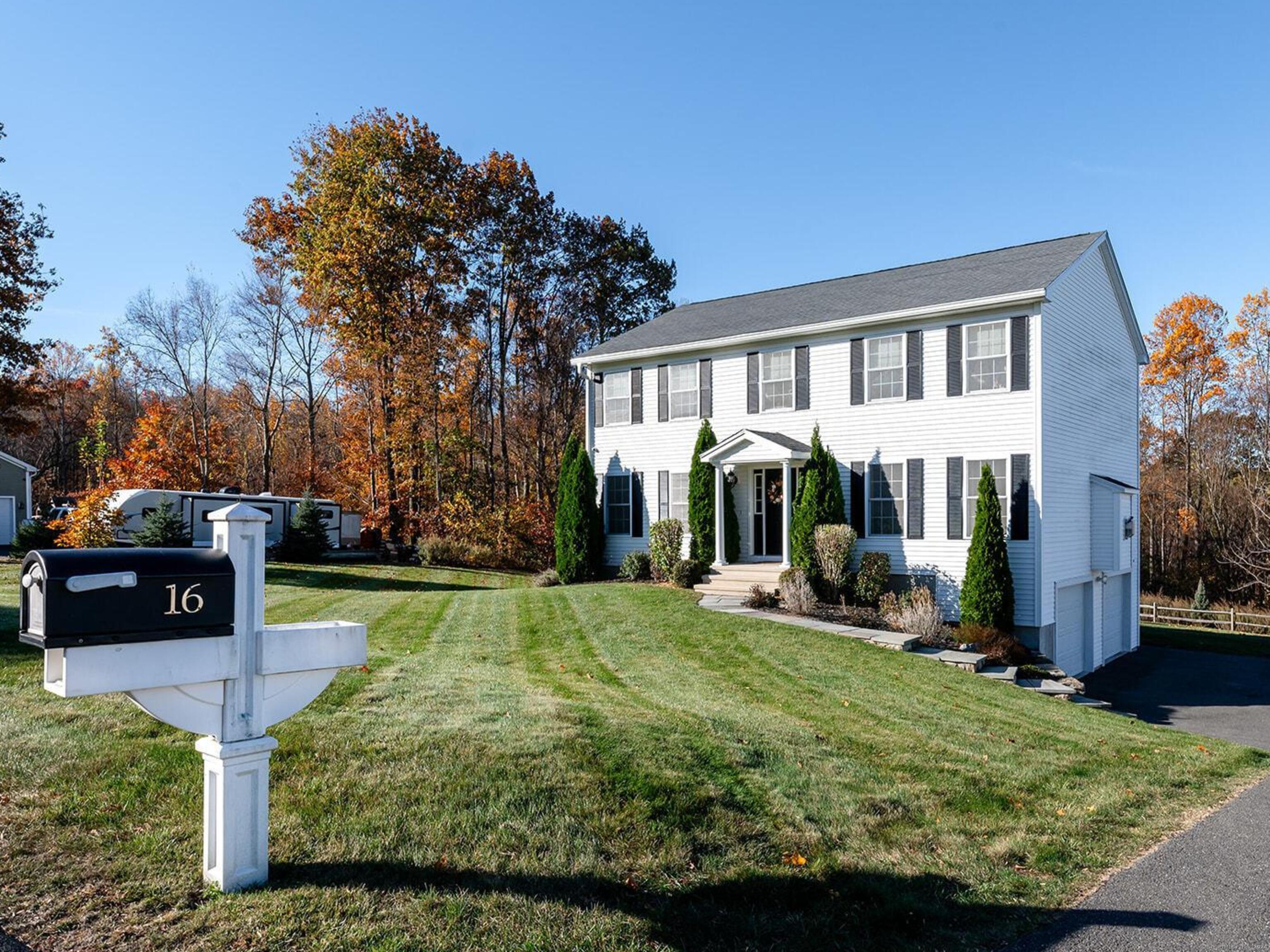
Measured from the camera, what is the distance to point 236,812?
139 inches

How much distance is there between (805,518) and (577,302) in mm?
19302

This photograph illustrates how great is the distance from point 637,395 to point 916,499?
7.63m

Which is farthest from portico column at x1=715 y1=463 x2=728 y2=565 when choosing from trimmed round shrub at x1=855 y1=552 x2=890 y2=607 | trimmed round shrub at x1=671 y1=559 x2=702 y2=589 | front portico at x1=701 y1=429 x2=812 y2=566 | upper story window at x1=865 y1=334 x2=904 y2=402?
upper story window at x1=865 y1=334 x2=904 y2=402

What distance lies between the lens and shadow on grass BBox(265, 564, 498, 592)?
1934 centimetres

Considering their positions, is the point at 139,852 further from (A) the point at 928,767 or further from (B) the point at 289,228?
(B) the point at 289,228

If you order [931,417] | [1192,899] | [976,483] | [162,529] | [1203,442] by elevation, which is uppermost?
[1203,442]

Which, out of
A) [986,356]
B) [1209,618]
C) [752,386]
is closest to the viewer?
[986,356]

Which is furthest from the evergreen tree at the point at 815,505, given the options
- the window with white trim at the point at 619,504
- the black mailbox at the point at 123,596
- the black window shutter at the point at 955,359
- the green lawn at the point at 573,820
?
the black mailbox at the point at 123,596

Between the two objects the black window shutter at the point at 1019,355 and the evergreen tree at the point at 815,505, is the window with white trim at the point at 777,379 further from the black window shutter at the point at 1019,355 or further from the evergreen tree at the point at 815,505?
the black window shutter at the point at 1019,355

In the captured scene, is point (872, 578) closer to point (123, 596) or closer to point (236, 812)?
point (236, 812)

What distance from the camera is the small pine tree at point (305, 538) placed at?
24.5 metres

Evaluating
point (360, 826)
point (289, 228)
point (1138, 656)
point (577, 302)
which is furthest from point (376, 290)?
point (360, 826)

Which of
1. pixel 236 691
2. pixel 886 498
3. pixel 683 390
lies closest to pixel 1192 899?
pixel 236 691

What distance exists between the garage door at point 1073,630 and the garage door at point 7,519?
34.7 metres
